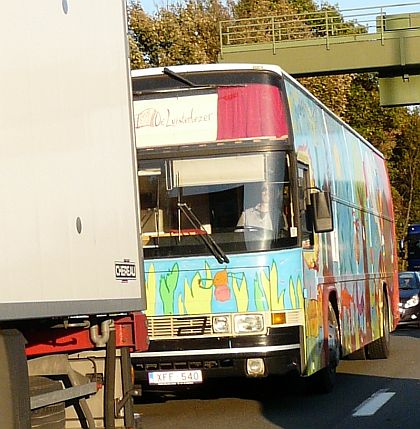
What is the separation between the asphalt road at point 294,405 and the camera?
12.4 metres

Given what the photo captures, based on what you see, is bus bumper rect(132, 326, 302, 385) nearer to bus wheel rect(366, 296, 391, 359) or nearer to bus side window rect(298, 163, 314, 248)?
bus side window rect(298, 163, 314, 248)

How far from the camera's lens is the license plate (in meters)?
12.6

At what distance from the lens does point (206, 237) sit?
12555 millimetres

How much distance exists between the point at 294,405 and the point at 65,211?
8.38 metres

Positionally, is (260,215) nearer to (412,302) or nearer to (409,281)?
(412,302)

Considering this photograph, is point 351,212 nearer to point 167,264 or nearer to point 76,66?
point 167,264

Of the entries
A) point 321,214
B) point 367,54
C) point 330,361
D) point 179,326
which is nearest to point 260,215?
point 321,214

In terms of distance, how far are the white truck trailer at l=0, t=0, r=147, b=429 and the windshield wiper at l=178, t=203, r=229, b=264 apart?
16.2ft

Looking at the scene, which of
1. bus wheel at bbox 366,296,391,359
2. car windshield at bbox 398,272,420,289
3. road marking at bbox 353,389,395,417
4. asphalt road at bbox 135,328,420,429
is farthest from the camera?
car windshield at bbox 398,272,420,289

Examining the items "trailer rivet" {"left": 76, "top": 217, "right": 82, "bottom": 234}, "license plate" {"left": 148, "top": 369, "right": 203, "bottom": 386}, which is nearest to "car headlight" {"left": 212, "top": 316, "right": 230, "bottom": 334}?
"license plate" {"left": 148, "top": 369, "right": 203, "bottom": 386}

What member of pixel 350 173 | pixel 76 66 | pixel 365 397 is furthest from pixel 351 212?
pixel 76 66

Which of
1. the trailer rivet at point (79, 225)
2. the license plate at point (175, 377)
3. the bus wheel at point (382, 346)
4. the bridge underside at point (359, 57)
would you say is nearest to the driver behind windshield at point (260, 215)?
the license plate at point (175, 377)

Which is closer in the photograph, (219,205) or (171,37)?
(219,205)

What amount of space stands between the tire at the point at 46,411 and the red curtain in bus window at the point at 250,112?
20.3ft
